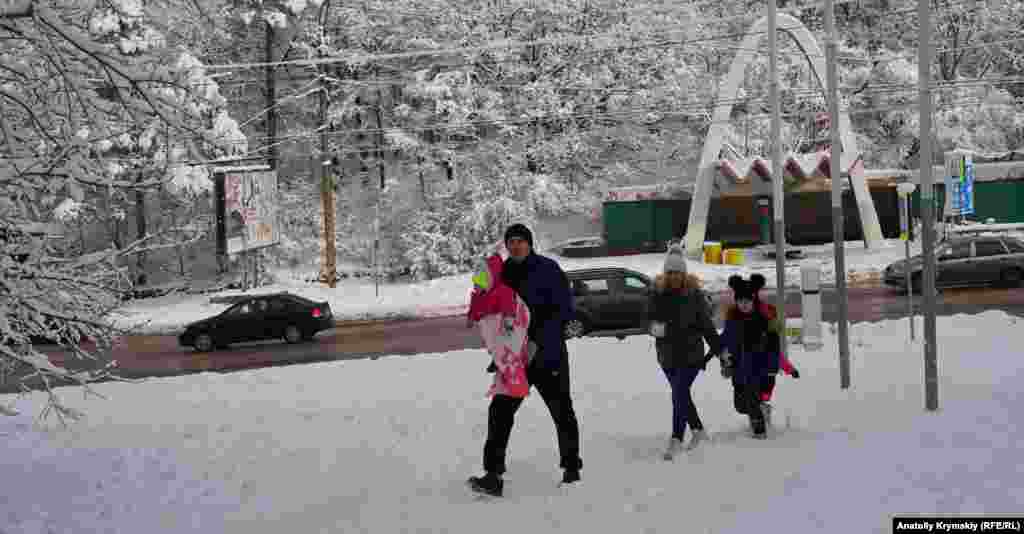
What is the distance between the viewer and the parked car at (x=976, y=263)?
84.5 feet

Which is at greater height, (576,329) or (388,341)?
(576,329)

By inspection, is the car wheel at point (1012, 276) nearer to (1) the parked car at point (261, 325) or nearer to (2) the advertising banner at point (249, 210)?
(1) the parked car at point (261, 325)

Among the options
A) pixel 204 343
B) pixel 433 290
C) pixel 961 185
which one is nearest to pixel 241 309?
pixel 204 343

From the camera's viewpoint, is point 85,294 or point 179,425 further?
point 179,425

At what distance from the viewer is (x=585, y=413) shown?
10461 millimetres

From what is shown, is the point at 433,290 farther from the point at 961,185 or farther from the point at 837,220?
the point at 837,220

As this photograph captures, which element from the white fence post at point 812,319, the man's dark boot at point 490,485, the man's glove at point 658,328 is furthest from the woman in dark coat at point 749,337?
the white fence post at point 812,319

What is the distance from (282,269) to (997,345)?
1390 inches

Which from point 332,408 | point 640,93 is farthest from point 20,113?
point 640,93

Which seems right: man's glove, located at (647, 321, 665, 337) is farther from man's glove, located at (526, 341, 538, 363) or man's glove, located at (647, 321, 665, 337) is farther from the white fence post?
the white fence post

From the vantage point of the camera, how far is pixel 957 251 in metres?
26.1

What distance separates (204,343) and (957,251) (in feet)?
63.9

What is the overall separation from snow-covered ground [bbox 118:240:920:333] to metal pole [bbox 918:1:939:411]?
19.7 meters

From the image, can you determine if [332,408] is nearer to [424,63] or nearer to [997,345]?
[997,345]
